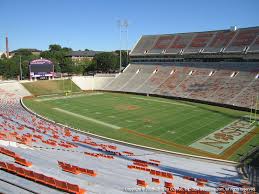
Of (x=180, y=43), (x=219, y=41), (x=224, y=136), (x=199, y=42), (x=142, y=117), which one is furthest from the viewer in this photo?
(x=180, y=43)

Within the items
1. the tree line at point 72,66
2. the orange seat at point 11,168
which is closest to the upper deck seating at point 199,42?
the tree line at point 72,66

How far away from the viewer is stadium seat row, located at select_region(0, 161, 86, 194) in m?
9.94

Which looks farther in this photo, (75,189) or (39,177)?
(39,177)

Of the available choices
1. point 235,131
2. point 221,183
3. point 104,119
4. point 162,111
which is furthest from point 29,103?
point 221,183

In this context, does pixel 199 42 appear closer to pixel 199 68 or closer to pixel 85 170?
pixel 199 68

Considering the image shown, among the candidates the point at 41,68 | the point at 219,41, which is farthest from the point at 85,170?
the point at 219,41

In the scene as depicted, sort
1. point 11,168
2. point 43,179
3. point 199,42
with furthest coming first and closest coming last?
point 199,42
point 11,168
point 43,179

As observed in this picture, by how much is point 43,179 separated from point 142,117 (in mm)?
32043

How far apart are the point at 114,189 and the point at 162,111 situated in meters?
35.4

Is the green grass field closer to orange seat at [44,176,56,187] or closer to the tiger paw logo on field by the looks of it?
the tiger paw logo on field

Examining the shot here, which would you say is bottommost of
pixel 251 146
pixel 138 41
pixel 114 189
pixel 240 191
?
pixel 251 146

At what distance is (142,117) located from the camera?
139 ft

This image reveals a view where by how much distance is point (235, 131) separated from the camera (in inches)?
1385

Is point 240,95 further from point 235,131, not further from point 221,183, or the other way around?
point 221,183
